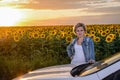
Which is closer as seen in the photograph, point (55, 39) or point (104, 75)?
point (104, 75)

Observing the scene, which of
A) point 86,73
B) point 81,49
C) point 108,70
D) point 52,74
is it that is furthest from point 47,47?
point 108,70

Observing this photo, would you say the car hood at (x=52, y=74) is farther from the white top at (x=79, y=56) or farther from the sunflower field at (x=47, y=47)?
the sunflower field at (x=47, y=47)

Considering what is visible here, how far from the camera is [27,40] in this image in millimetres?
15320

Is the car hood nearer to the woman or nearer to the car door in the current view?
the car door

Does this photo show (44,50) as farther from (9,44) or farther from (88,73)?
(88,73)

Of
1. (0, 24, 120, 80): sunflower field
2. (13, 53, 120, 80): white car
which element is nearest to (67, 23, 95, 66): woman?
(13, 53, 120, 80): white car

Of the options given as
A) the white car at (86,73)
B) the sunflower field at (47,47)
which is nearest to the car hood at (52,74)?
the white car at (86,73)

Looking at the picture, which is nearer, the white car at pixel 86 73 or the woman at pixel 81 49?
the white car at pixel 86 73

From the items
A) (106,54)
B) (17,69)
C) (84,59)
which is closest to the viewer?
(84,59)

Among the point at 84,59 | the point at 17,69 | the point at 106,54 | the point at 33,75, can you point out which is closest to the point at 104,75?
the point at 33,75

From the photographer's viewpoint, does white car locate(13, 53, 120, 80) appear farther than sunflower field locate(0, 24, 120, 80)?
No

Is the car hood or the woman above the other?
the woman

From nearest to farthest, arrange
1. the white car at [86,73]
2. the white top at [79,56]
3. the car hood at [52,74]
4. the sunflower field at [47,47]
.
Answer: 1. the white car at [86,73]
2. the car hood at [52,74]
3. the white top at [79,56]
4. the sunflower field at [47,47]

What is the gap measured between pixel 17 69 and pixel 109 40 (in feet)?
12.6
